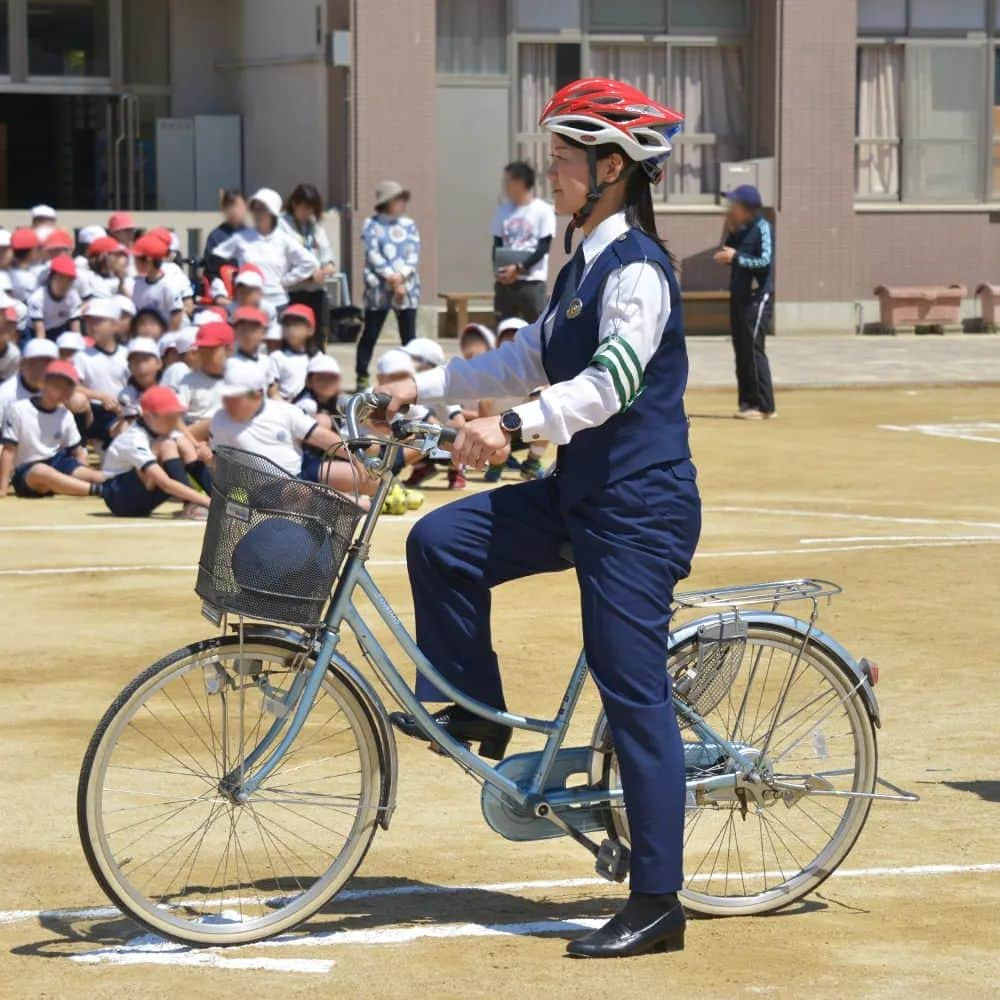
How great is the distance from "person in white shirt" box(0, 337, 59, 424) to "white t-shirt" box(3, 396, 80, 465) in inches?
6.4

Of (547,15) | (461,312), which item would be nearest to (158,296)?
(461,312)

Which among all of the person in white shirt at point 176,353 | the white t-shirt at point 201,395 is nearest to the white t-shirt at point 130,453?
the white t-shirt at point 201,395

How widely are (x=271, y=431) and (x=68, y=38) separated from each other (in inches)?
652

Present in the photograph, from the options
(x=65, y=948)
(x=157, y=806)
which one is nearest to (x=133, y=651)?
(x=157, y=806)

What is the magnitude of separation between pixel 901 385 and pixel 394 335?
6.60m

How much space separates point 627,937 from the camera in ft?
17.4

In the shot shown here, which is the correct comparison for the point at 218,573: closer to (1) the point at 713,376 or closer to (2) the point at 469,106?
(1) the point at 713,376

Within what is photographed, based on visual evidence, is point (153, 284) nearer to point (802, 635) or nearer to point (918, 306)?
point (802, 635)

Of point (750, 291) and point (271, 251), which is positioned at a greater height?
point (271, 251)

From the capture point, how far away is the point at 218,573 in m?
5.14

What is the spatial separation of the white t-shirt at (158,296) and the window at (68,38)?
11.8 m

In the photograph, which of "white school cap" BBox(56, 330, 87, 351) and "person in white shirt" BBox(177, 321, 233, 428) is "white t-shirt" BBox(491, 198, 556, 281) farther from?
"person in white shirt" BBox(177, 321, 233, 428)

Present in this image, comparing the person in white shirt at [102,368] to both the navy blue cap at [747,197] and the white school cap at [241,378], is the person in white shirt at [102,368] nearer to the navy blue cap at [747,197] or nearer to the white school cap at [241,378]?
the white school cap at [241,378]

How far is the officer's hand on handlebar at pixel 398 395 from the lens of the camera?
17.5 feet
